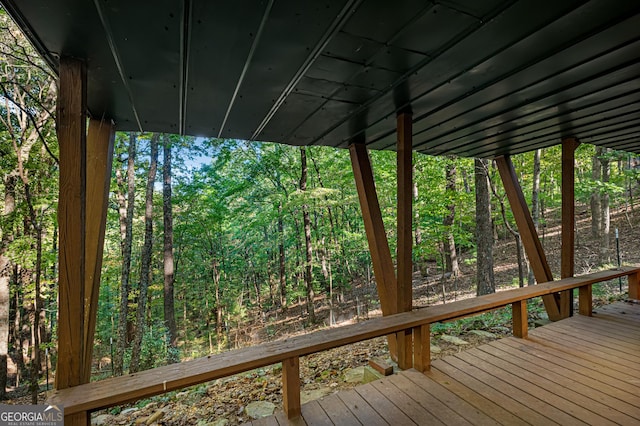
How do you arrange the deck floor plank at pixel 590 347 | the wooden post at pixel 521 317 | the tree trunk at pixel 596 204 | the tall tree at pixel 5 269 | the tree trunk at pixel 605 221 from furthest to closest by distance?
the tree trunk at pixel 596 204
the tree trunk at pixel 605 221
the tall tree at pixel 5 269
the wooden post at pixel 521 317
the deck floor plank at pixel 590 347

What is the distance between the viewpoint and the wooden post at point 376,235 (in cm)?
286

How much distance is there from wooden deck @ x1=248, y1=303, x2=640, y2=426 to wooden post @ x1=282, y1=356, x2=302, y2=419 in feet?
0.19

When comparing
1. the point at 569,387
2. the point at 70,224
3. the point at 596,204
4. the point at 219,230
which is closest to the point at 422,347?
the point at 569,387

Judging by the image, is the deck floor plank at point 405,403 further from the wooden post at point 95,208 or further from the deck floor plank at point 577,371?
the wooden post at point 95,208

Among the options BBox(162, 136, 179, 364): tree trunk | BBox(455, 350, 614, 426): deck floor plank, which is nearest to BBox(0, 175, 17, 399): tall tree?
BBox(162, 136, 179, 364): tree trunk

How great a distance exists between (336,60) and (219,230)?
34.6 feet

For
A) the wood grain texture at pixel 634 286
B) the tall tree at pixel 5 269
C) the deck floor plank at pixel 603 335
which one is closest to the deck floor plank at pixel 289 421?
the deck floor plank at pixel 603 335

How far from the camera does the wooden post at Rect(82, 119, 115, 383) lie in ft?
5.79

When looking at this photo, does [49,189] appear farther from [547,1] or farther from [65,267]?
[547,1]

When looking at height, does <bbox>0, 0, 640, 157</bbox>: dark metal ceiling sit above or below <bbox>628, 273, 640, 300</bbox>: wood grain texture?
above

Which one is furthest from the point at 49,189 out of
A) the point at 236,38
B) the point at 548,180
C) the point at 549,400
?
the point at 548,180

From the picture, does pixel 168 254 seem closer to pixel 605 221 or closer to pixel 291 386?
pixel 291 386

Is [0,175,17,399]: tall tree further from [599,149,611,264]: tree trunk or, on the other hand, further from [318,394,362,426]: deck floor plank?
[599,149,611,264]: tree trunk

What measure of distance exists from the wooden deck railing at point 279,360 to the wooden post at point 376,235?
401 millimetres
